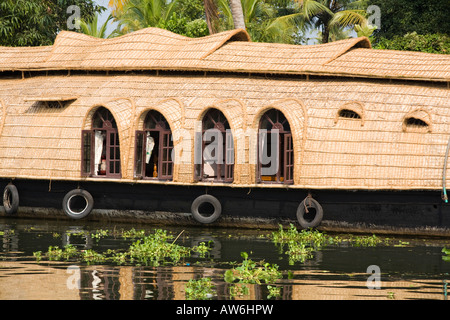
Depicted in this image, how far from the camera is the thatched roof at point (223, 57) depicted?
15773 millimetres

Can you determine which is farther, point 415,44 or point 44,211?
point 415,44

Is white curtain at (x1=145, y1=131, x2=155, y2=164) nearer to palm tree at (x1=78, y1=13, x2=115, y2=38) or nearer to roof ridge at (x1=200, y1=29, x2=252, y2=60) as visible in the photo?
roof ridge at (x1=200, y1=29, x2=252, y2=60)

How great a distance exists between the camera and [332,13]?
106 feet

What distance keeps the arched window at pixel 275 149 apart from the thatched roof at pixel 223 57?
1.06 metres

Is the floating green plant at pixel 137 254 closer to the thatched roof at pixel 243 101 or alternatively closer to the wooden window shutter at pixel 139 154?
the thatched roof at pixel 243 101

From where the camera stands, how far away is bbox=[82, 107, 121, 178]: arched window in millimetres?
16725

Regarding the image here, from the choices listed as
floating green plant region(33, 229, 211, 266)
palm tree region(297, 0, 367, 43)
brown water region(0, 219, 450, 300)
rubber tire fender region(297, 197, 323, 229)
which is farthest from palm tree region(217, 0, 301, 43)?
floating green plant region(33, 229, 211, 266)

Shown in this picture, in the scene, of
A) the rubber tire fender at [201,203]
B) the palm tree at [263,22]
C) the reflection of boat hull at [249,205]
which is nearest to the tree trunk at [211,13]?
the palm tree at [263,22]

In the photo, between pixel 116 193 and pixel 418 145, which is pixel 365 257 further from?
pixel 116 193

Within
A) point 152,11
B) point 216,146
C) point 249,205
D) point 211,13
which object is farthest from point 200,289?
point 152,11

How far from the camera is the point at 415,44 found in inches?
936

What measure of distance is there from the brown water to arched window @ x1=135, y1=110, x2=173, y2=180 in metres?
1.98

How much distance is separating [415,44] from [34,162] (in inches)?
445
